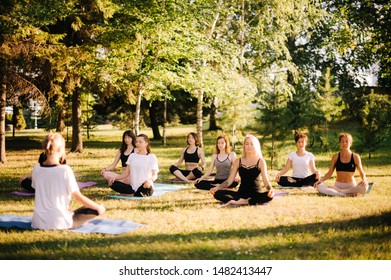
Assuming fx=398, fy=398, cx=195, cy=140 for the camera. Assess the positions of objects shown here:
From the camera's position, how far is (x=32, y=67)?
16.7m

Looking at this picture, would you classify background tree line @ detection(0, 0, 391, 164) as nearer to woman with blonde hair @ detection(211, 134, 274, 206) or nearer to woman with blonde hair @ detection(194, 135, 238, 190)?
woman with blonde hair @ detection(194, 135, 238, 190)

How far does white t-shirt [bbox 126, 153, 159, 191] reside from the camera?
8797 millimetres

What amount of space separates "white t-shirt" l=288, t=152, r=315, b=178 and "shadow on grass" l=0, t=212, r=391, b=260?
4052 mm

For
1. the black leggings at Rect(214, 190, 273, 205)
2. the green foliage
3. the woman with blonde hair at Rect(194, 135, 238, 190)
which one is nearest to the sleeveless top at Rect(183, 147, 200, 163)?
the woman with blonde hair at Rect(194, 135, 238, 190)

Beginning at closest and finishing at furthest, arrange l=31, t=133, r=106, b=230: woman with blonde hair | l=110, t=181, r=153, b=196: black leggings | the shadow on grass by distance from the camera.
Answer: the shadow on grass < l=31, t=133, r=106, b=230: woman with blonde hair < l=110, t=181, r=153, b=196: black leggings

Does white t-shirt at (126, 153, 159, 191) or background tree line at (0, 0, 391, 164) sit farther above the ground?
background tree line at (0, 0, 391, 164)

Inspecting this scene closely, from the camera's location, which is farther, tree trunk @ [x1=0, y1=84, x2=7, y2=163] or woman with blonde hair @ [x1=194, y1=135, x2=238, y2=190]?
tree trunk @ [x1=0, y1=84, x2=7, y2=163]

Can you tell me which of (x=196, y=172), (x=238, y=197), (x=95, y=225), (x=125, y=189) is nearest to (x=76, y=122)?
(x=196, y=172)

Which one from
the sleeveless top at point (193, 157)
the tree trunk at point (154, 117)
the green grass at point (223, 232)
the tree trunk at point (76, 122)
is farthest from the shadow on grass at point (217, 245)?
the tree trunk at point (154, 117)

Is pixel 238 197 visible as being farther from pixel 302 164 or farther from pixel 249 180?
pixel 302 164

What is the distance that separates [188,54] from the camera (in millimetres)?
13125

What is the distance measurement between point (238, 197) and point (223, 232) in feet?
6.29

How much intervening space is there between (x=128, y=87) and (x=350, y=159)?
36.5ft
